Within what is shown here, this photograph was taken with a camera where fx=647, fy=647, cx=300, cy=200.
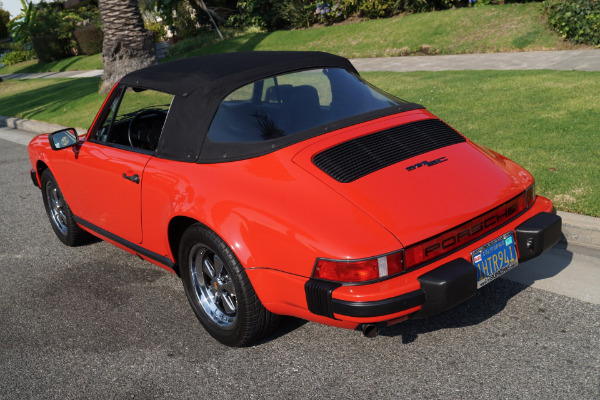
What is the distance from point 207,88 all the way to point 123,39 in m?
11.1

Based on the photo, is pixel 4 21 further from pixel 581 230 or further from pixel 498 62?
pixel 581 230

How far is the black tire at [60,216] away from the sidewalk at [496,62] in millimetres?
8746

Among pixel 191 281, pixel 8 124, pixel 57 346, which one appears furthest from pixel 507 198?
pixel 8 124

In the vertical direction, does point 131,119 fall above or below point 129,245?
above

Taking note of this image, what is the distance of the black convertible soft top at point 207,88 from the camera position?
12.7 feet

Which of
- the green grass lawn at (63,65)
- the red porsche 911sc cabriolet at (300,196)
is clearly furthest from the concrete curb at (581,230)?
the green grass lawn at (63,65)

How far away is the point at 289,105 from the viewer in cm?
408

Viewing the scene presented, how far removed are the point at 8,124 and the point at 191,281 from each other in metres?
12.8

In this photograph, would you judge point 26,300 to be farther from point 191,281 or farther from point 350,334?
point 350,334

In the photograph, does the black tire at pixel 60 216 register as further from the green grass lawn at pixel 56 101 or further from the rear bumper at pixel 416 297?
the green grass lawn at pixel 56 101

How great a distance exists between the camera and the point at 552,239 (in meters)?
3.68

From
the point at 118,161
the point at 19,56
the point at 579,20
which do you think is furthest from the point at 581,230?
the point at 19,56

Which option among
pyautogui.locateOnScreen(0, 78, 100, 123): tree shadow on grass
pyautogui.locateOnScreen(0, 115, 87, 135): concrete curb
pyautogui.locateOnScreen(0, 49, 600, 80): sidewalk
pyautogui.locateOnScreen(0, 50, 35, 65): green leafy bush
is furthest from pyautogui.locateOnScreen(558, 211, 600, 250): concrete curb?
pyautogui.locateOnScreen(0, 50, 35, 65): green leafy bush

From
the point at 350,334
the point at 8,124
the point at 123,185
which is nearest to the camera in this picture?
the point at 350,334
